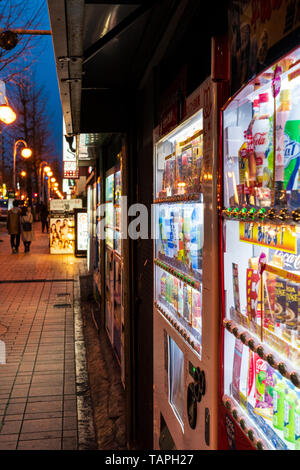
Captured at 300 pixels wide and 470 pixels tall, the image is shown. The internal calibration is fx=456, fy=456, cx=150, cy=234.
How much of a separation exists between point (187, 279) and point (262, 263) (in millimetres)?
835

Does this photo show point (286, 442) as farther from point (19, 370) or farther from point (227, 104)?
point (19, 370)

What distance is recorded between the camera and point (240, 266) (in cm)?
193

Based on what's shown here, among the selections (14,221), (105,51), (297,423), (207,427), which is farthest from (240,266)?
(14,221)

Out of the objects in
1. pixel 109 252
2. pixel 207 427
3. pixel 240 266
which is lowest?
pixel 207 427

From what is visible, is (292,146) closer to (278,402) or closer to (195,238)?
(278,402)

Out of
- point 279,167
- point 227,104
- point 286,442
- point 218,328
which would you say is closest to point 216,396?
point 218,328

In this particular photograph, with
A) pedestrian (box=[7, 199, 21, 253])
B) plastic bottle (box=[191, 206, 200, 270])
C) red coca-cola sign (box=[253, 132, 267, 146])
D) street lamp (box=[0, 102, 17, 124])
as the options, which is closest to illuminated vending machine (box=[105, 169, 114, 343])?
plastic bottle (box=[191, 206, 200, 270])

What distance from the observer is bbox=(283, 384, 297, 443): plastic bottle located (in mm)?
1527

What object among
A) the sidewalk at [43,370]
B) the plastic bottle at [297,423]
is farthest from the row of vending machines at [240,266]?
the sidewalk at [43,370]

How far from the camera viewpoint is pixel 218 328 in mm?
2072

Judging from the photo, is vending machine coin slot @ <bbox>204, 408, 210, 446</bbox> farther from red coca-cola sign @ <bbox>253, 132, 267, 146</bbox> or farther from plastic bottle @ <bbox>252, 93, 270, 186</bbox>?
red coca-cola sign @ <bbox>253, 132, 267, 146</bbox>

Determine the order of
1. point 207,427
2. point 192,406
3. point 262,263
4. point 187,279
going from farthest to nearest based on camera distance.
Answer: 1. point 187,279
2. point 192,406
3. point 207,427
4. point 262,263

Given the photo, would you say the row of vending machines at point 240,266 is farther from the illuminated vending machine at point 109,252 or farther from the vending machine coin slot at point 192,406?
the illuminated vending machine at point 109,252

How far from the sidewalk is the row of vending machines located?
1986mm
